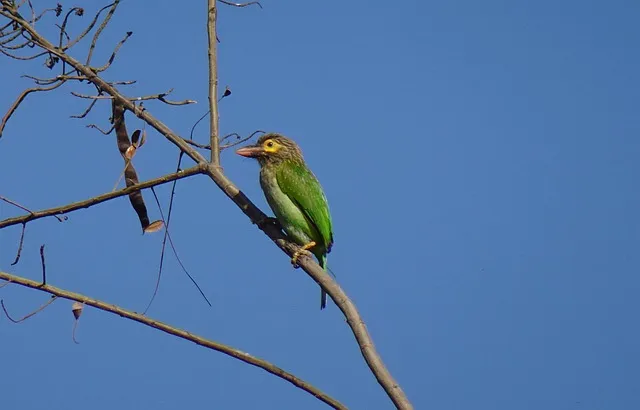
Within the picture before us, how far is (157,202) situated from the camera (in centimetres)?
432

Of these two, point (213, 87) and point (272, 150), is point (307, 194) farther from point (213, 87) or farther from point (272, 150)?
point (213, 87)

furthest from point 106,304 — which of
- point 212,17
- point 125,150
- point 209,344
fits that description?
point 212,17

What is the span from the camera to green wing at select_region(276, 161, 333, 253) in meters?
6.50

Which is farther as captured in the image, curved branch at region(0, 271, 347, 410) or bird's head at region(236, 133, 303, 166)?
bird's head at region(236, 133, 303, 166)

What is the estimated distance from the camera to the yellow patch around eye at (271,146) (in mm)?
6840

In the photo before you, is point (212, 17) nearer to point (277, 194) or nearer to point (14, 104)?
point (14, 104)

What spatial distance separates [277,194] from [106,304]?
2.90 meters

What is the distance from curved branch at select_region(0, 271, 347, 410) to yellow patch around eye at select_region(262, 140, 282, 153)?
322 centimetres

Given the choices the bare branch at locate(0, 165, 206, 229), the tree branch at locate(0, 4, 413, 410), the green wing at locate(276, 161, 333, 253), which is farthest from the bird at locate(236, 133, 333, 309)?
the bare branch at locate(0, 165, 206, 229)

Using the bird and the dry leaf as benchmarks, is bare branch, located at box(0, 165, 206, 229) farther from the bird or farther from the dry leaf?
the bird

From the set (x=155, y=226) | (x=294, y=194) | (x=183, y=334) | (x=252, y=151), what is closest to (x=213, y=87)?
(x=155, y=226)

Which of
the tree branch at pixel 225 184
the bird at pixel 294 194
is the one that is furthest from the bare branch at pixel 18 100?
the bird at pixel 294 194

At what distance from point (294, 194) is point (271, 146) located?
531 mm

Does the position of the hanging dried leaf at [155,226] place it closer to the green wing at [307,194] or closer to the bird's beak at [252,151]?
the green wing at [307,194]
